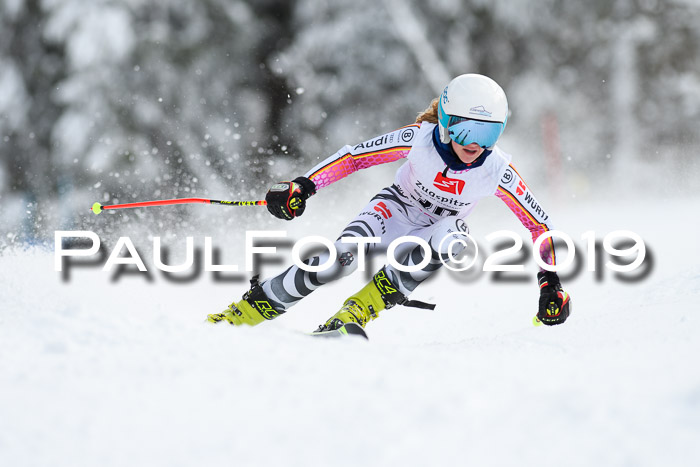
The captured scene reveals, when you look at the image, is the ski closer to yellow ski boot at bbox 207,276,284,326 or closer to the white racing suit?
the white racing suit

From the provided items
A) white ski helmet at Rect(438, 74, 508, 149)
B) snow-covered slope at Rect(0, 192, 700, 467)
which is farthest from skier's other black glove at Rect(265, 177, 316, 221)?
snow-covered slope at Rect(0, 192, 700, 467)

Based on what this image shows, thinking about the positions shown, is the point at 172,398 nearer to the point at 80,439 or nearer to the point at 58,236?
the point at 80,439

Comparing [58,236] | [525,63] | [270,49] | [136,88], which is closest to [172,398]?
[58,236]

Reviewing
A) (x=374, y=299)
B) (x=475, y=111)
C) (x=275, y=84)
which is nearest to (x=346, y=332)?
(x=374, y=299)

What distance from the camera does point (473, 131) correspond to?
3244 millimetres

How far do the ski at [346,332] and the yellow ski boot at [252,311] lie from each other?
16.7 inches

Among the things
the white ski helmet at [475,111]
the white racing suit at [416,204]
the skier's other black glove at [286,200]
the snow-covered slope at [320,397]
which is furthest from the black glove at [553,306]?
the skier's other black glove at [286,200]

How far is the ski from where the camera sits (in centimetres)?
308

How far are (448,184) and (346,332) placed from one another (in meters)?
0.91

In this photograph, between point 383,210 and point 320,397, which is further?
point 383,210

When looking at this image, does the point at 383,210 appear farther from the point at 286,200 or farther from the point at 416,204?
the point at 286,200

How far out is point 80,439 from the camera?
170 cm

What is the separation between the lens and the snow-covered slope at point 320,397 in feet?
5.46

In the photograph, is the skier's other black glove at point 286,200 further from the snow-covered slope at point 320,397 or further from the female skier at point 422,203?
the snow-covered slope at point 320,397
